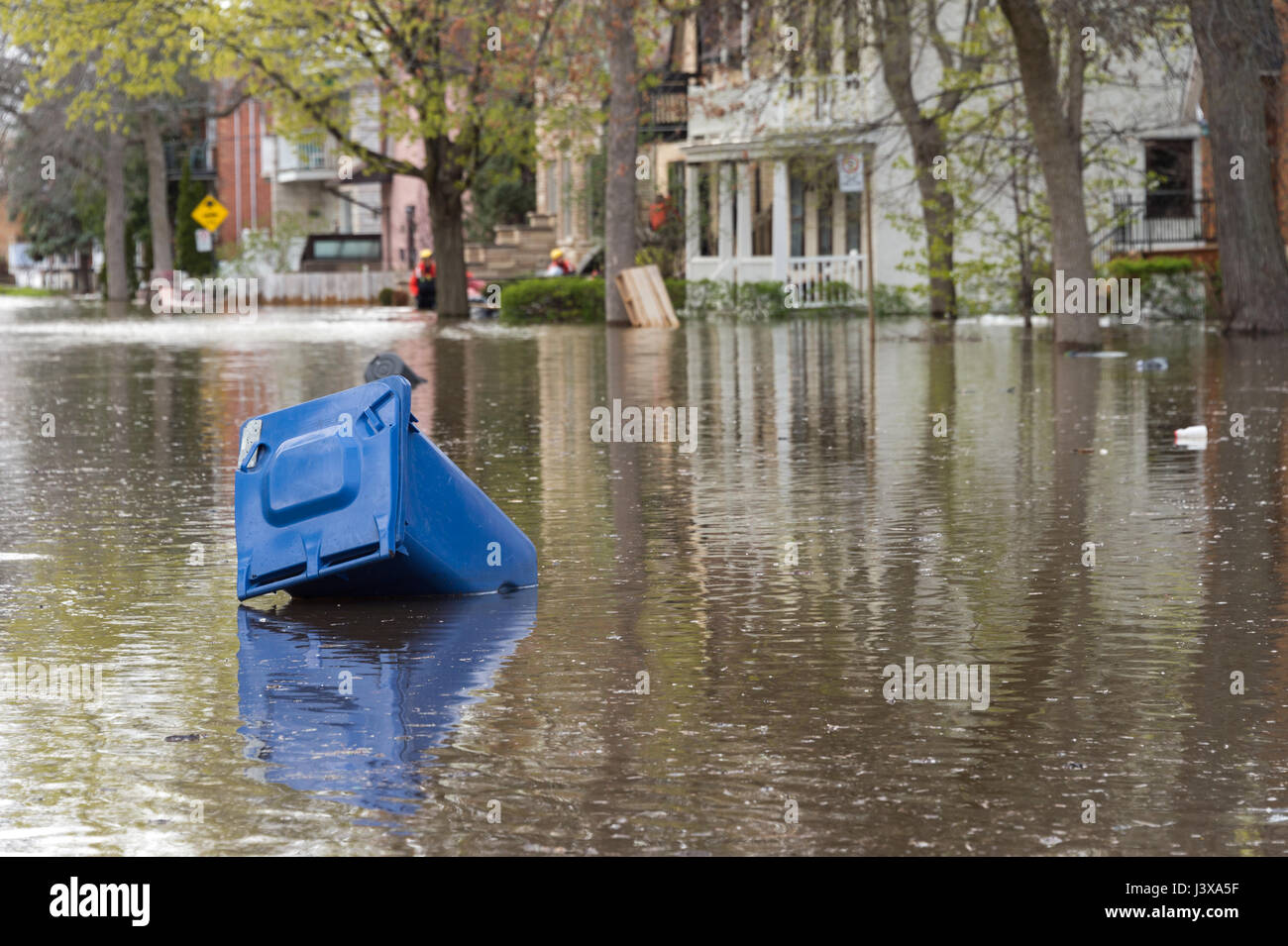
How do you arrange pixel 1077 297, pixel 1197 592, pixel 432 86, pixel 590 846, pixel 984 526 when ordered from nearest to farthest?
pixel 590 846
pixel 1197 592
pixel 984 526
pixel 1077 297
pixel 432 86

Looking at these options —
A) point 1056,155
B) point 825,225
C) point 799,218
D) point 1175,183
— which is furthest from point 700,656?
point 799,218

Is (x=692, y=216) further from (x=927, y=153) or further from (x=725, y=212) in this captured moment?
(x=927, y=153)

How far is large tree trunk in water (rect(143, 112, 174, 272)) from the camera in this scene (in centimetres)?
6769

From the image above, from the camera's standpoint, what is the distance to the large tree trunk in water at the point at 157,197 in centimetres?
6769

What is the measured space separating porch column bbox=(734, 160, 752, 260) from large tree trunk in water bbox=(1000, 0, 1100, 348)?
688 inches

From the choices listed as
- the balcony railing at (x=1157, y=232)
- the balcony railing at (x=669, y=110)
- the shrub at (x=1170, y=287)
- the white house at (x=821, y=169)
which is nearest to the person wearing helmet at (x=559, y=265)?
the white house at (x=821, y=169)

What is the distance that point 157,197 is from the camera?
68625 millimetres

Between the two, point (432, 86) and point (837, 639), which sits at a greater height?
point (432, 86)

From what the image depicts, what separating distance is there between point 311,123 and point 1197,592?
35887 mm

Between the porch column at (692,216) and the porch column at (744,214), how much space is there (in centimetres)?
118
